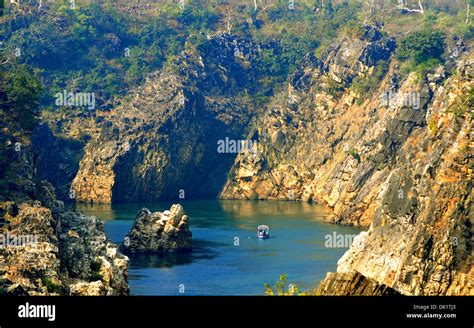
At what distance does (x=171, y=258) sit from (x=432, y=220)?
2974 cm

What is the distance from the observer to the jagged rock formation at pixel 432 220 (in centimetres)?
7969

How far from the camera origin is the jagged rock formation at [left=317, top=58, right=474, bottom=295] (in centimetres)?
7969

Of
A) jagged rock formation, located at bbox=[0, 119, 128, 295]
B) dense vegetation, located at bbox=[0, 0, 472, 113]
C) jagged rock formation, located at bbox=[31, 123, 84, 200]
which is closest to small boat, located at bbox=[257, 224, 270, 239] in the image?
jagged rock formation, located at bbox=[0, 119, 128, 295]

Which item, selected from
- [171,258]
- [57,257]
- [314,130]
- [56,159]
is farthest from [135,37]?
[57,257]

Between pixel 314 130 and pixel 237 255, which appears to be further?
pixel 314 130

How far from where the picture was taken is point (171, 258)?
106 metres

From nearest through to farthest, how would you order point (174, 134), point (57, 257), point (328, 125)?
point (57, 257), point (328, 125), point (174, 134)

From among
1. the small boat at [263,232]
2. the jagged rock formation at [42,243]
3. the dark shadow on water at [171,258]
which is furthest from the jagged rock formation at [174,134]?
the jagged rock formation at [42,243]

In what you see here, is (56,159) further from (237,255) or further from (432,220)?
(432,220)

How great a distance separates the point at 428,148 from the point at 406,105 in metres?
36.5

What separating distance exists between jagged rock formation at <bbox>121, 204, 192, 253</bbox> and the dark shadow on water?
960 millimetres

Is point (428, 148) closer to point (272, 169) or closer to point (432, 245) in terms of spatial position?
point (432, 245)

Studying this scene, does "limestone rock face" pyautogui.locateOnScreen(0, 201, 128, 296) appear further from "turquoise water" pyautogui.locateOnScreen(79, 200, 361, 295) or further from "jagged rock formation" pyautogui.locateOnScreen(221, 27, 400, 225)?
"jagged rock formation" pyautogui.locateOnScreen(221, 27, 400, 225)
